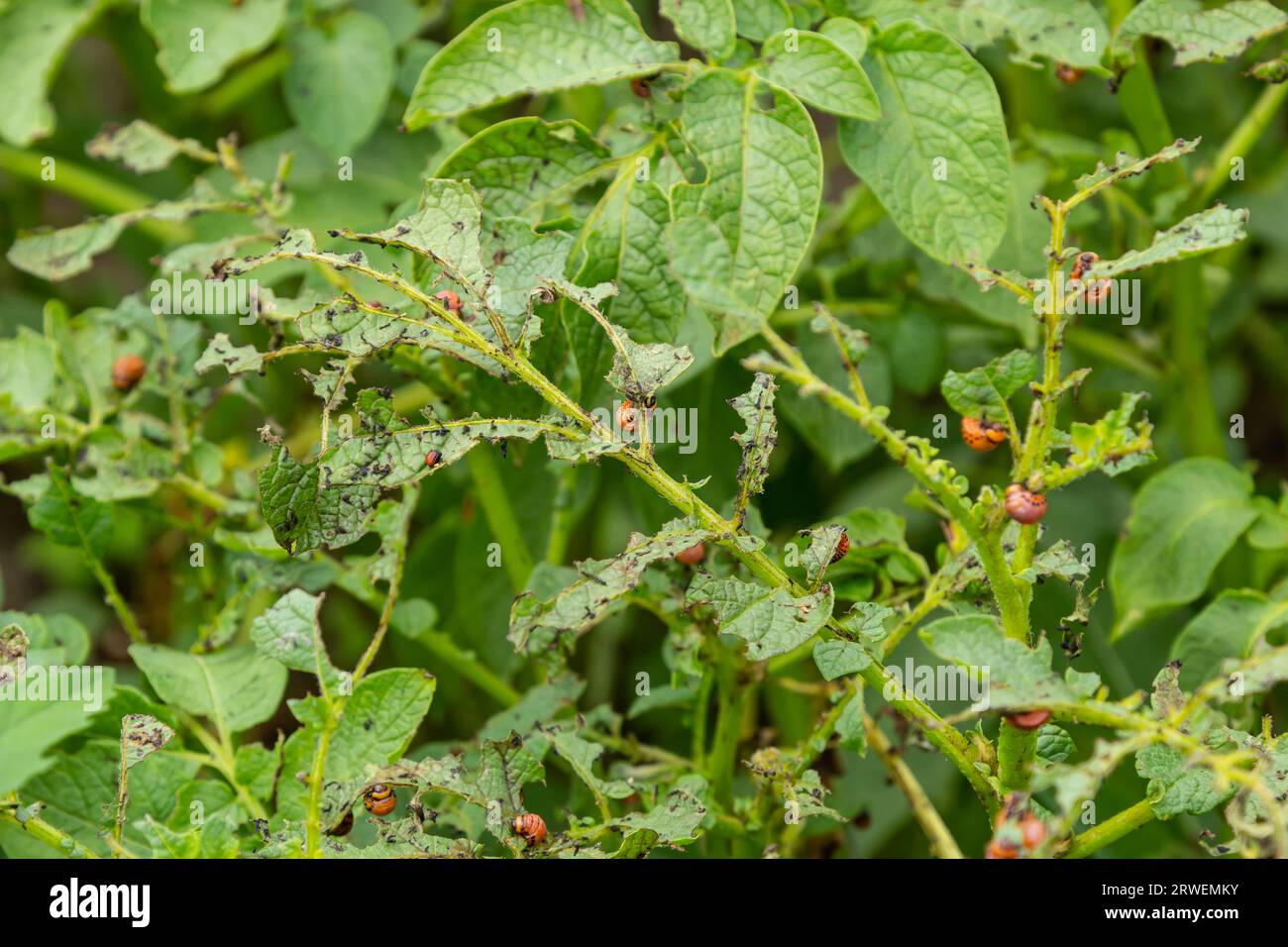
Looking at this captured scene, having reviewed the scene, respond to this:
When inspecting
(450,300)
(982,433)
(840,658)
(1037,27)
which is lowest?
(840,658)

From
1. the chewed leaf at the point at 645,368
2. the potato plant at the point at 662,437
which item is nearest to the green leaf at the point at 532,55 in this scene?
the potato plant at the point at 662,437

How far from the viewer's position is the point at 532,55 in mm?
780

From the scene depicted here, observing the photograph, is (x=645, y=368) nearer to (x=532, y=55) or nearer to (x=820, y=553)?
(x=820, y=553)

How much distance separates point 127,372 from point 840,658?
64cm

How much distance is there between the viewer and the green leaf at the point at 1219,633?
0.83 m

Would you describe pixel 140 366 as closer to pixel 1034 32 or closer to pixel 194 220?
pixel 194 220

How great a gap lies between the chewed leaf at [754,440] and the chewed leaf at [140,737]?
363 mm

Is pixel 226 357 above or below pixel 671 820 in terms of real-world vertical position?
above

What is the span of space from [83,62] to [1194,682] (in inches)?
69.9

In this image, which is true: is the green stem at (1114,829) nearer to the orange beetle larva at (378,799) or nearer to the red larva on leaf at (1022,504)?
the red larva on leaf at (1022,504)

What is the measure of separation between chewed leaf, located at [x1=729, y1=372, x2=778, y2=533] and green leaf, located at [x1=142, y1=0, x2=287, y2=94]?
57 cm

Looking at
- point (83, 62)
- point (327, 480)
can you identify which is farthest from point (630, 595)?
point (83, 62)

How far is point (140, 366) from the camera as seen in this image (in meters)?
0.96

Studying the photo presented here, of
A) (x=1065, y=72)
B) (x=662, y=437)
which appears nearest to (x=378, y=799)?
(x=662, y=437)
